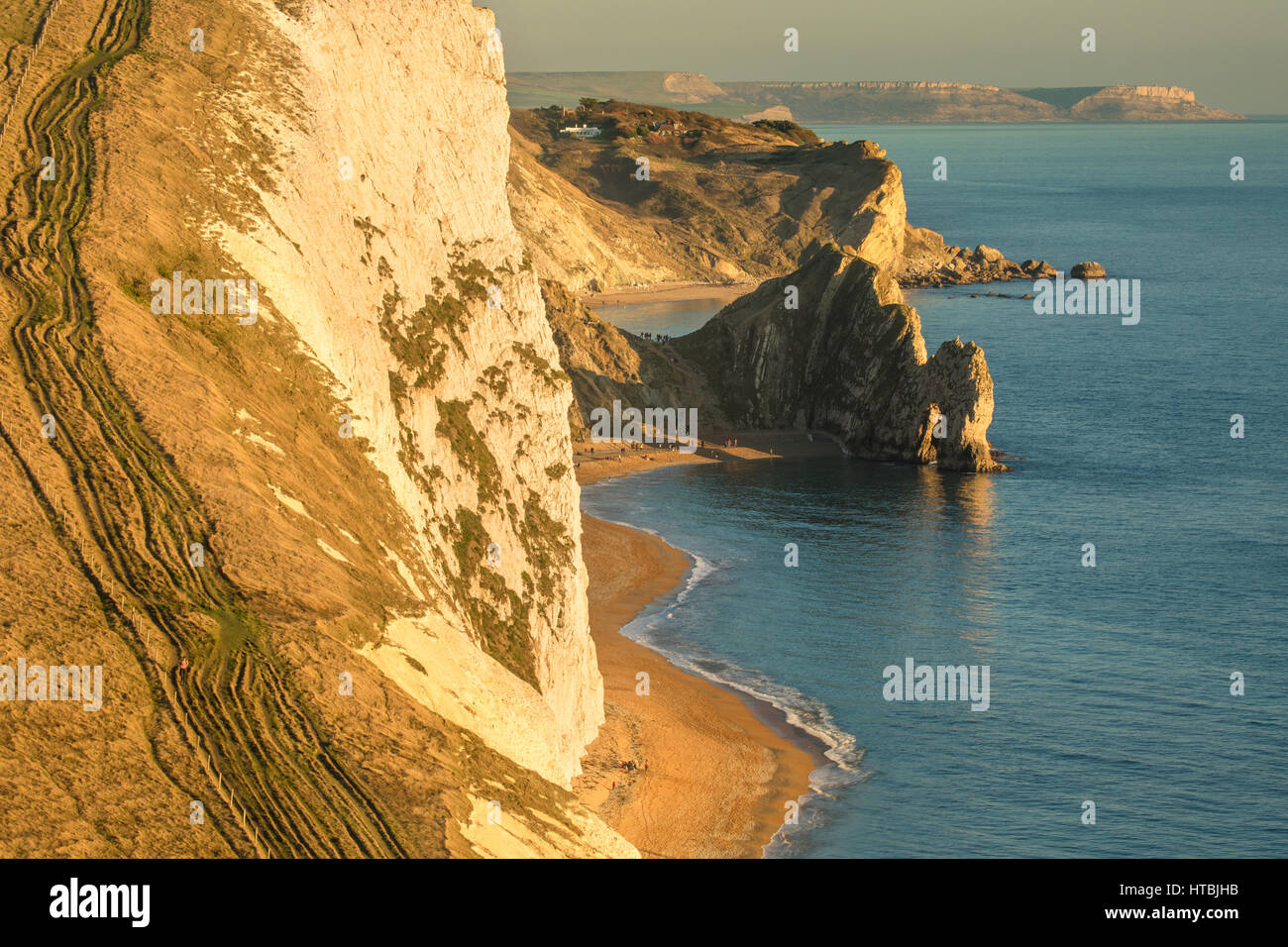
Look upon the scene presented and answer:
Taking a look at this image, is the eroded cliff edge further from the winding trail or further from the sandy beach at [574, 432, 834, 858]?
the winding trail

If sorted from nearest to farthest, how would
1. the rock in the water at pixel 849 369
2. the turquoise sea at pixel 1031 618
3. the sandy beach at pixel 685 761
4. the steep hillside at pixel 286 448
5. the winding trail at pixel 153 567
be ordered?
the winding trail at pixel 153 567 → the steep hillside at pixel 286 448 → the sandy beach at pixel 685 761 → the turquoise sea at pixel 1031 618 → the rock in the water at pixel 849 369

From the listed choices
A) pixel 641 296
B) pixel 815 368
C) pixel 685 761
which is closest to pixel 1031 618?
pixel 685 761

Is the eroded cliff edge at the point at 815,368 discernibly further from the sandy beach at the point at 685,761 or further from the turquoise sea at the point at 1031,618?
the sandy beach at the point at 685,761

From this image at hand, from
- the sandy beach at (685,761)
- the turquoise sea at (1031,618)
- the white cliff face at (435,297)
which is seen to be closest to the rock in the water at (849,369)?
the turquoise sea at (1031,618)

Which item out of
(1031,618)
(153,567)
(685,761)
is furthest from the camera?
(1031,618)

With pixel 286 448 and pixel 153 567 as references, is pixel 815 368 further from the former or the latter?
pixel 153 567

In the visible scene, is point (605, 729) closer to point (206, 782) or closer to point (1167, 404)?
point (206, 782)

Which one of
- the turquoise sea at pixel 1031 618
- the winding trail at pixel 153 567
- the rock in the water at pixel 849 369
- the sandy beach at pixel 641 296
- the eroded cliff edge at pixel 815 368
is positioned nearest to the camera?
the winding trail at pixel 153 567

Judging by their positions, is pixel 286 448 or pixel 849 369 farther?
pixel 849 369
